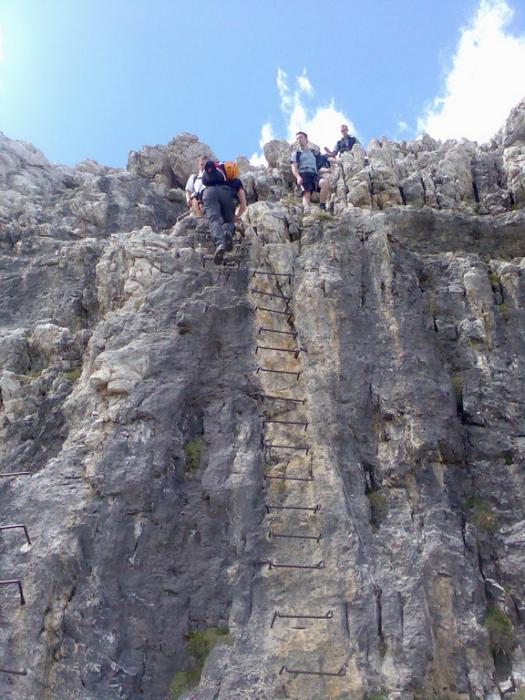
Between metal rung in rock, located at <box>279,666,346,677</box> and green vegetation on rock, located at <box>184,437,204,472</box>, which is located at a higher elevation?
green vegetation on rock, located at <box>184,437,204,472</box>

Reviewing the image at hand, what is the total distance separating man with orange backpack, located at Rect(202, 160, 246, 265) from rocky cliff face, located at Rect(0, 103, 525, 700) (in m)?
0.65

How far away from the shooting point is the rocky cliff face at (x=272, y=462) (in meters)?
12.2

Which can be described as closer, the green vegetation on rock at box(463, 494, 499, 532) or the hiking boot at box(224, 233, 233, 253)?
the green vegetation on rock at box(463, 494, 499, 532)

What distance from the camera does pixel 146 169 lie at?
2920 centimetres

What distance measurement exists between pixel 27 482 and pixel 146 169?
18385mm

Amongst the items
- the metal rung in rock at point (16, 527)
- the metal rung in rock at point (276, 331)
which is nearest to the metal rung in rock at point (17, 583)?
the metal rung in rock at point (16, 527)

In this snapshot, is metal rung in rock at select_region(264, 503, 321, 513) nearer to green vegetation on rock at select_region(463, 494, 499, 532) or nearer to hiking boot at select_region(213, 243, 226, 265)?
green vegetation on rock at select_region(463, 494, 499, 532)

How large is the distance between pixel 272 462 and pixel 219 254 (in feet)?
18.4

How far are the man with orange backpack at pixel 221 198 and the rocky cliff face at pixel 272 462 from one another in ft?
2.12

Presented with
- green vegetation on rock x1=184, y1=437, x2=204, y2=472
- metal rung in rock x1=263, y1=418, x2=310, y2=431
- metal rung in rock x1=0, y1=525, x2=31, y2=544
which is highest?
metal rung in rock x1=263, y1=418, x2=310, y2=431

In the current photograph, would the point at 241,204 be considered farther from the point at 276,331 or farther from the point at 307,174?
the point at 276,331

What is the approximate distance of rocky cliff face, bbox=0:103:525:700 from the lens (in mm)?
12195

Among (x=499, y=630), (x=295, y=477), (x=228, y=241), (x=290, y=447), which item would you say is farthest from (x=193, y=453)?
(x=499, y=630)

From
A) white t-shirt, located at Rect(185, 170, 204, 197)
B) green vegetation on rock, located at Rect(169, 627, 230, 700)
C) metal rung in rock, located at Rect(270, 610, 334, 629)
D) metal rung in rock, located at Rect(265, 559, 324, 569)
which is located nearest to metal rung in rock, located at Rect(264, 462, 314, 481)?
metal rung in rock, located at Rect(265, 559, 324, 569)
